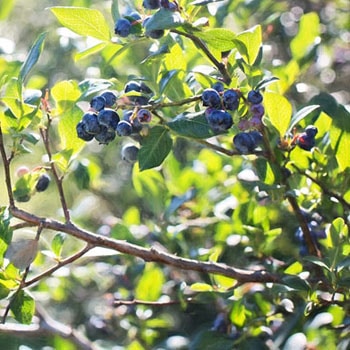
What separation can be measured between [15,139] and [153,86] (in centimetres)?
21

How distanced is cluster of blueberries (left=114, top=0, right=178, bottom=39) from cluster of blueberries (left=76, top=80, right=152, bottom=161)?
2.9 inches

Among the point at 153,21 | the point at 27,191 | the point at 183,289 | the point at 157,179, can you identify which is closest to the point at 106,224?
the point at 157,179

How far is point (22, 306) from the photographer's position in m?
1.07

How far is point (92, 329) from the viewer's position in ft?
5.42

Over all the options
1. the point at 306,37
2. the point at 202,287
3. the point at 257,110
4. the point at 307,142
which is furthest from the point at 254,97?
the point at 306,37

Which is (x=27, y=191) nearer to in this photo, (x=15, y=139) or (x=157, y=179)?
(x=15, y=139)

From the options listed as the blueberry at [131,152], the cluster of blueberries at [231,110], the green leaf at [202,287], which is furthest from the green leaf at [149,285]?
the cluster of blueberries at [231,110]

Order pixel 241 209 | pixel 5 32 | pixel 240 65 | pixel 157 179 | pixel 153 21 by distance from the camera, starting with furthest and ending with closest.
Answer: pixel 5 32 < pixel 157 179 < pixel 241 209 < pixel 240 65 < pixel 153 21

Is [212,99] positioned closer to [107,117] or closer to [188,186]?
[107,117]

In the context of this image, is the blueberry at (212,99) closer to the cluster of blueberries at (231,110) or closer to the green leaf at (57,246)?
the cluster of blueberries at (231,110)

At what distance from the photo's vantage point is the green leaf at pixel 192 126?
99 cm

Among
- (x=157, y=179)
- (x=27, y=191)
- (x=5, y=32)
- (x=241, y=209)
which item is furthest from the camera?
→ (x=5, y=32)

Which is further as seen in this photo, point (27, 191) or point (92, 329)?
point (92, 329)

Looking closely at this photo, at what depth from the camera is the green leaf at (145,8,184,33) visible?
90 cm
